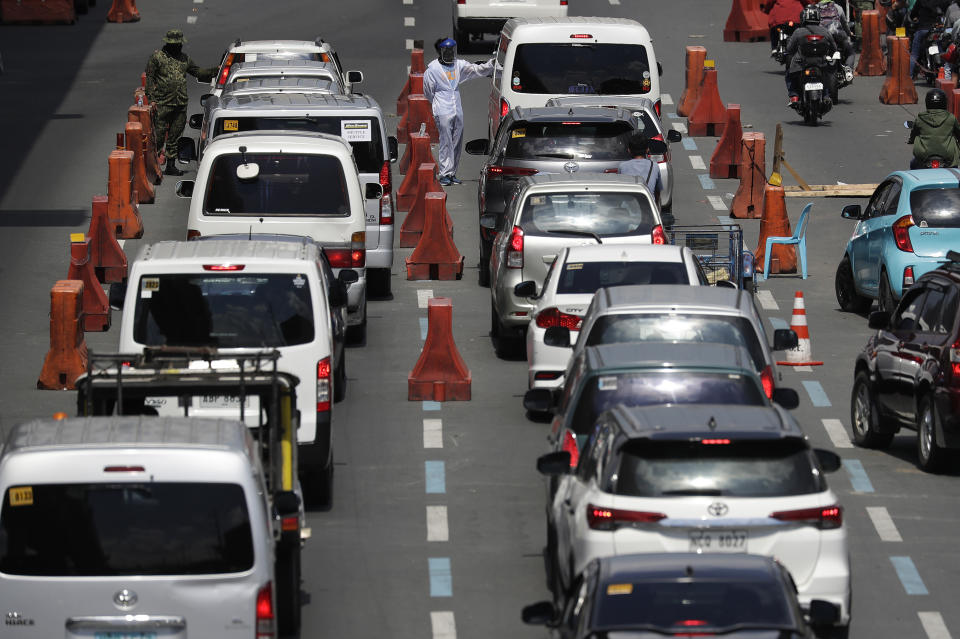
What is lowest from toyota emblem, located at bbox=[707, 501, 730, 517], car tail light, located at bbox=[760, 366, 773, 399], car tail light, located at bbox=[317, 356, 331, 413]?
car tail light, located at bbox=[760, 366, 773, 399]

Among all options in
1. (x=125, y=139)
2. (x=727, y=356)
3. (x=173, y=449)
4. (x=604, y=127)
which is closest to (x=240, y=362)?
(x=173, y=449)

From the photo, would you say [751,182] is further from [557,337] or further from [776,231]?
[557,337]

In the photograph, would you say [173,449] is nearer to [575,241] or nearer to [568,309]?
[568,309]

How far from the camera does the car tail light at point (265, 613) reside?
998 cm

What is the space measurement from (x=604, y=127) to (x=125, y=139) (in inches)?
317

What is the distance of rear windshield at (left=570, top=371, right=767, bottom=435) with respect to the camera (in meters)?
13.0

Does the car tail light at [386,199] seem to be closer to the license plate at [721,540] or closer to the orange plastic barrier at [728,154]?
the orange plastic barrier at [728,154]

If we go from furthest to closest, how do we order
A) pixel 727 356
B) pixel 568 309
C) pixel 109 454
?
pixel 568 309, pixel 727 356, pixel 109 454

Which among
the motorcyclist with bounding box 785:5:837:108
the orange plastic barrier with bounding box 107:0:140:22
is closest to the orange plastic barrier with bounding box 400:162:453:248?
the motorcyclist with bounding box 785:5:837:108

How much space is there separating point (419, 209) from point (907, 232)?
679cm

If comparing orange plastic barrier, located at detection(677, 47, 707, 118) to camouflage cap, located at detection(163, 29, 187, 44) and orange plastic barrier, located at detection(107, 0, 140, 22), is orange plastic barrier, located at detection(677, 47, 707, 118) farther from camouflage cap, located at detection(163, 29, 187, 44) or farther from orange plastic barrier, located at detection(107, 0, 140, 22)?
orange plastic barrier, located at detection(107, 0, 140, 22)

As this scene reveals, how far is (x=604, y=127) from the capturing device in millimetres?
22781

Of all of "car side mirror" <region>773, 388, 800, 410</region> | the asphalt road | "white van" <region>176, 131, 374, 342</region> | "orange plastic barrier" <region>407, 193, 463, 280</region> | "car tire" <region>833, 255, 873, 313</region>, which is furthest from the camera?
"orange plastic barrier" <region>407, 193, 463, 280</region>

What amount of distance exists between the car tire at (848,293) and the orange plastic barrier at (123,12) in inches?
931
